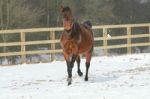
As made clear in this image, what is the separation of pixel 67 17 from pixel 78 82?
5.73 feet

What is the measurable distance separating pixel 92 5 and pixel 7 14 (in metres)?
7.69

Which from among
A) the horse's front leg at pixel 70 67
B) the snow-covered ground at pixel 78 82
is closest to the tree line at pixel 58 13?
the snow-covered ground at pixel 78 82

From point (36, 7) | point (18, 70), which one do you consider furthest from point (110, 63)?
point (36, 7)

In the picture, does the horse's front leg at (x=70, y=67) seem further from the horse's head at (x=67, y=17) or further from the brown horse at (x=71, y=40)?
the horse's head at (x=67, y=17)

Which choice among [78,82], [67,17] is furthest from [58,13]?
[67,17]

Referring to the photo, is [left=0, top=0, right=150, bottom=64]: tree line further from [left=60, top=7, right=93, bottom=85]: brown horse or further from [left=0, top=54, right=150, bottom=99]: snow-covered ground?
[left=60, top=7, right=93, bottom=85]: brown horse

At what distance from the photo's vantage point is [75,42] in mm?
10641

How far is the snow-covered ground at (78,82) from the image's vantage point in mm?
8961

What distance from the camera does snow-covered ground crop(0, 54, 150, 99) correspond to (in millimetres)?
8961

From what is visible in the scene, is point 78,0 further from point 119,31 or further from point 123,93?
point 123,93

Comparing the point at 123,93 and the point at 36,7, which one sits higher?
the point at 36,7

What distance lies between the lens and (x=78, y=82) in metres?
11.0

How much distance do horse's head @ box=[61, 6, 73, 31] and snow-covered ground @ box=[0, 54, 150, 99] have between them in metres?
1.40

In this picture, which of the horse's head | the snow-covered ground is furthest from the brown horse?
the snow-covered ground
